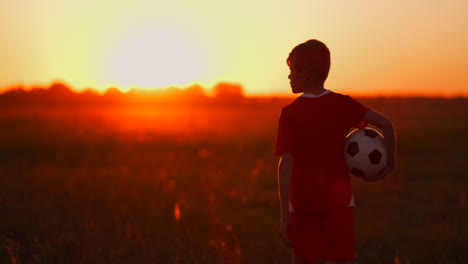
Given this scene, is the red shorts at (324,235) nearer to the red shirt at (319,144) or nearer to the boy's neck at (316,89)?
the red shirt at (319,144)

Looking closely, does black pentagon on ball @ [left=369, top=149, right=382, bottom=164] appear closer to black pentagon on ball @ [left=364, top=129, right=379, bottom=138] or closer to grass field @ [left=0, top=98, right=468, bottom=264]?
black pentagon on ball @ [left=364, top=129, right=379, bottom=138]

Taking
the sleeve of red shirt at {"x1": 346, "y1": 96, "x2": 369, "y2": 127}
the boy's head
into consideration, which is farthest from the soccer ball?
the boy's head

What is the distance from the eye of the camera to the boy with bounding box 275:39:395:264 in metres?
2.96

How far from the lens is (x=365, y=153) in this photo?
3.03 m

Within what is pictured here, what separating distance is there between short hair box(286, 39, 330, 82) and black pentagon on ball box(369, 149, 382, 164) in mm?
581

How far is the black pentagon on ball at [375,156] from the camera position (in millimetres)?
3062

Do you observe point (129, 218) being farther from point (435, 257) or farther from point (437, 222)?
point (437, 222)

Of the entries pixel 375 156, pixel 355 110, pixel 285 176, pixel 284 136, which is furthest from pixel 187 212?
pixel 355 110

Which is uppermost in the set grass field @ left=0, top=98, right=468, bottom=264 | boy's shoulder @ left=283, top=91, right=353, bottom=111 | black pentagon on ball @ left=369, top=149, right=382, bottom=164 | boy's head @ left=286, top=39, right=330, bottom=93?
boy's head @ left=286, top=39, right=330, bottom=93

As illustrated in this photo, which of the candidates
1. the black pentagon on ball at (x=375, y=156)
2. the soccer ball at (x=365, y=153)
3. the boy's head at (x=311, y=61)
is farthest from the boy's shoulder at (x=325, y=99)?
the black pentagon on ball at (x=375, y=156)

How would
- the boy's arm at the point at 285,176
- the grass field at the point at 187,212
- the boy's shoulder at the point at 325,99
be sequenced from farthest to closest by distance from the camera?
the grass field at the point at 187,212, the boy's arm at the point at 285,176, the boy's shoulder at the point at 325,99

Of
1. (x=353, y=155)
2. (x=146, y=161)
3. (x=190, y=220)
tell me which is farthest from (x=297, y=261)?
(x=146, y=161)

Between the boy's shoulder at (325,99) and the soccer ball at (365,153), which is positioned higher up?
the boy's shoulder at (325,99)

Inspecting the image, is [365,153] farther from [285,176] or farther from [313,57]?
[313,57]
